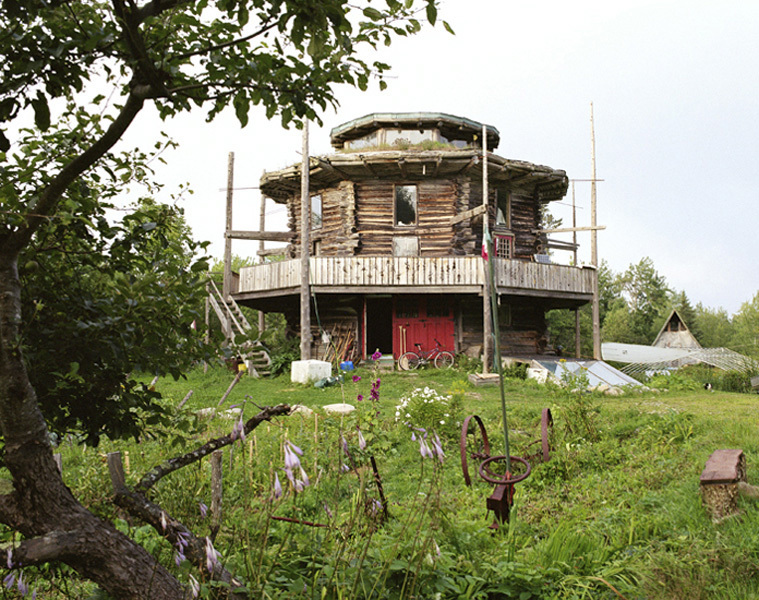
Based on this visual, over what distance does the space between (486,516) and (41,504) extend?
2.63 m

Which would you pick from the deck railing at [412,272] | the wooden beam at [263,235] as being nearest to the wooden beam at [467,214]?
the deck railing at [412,272]

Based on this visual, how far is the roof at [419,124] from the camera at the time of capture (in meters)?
21.4

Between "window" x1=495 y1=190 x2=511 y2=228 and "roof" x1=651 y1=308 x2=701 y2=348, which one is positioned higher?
"window" x1=495 y1=190 x2=511 y2=228

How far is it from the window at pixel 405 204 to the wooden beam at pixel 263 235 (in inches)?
164

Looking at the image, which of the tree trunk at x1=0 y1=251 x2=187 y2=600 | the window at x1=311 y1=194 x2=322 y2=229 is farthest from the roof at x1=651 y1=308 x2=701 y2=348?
the tree trunk at x1=0 y1=251 x2=187 y2=600

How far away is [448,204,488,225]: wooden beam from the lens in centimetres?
1728

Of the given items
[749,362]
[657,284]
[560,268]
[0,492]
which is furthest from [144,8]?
[657,284]

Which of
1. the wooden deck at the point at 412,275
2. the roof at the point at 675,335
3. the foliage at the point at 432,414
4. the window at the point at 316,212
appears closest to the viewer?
the foliage at the point at 432,414

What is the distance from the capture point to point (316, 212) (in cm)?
2200

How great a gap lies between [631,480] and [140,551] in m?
4.62

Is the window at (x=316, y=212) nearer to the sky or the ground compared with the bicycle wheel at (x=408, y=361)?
nearer to the sky

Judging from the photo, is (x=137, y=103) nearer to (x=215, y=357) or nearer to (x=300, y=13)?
(x=300, y=13)

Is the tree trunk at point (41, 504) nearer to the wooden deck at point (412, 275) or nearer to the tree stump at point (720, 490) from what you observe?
the tree stump at point (720, 490)

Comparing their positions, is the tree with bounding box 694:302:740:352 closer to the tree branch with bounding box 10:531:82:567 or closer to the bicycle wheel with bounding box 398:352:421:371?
the bicycle wheel with bounding box 398:352:421:371
